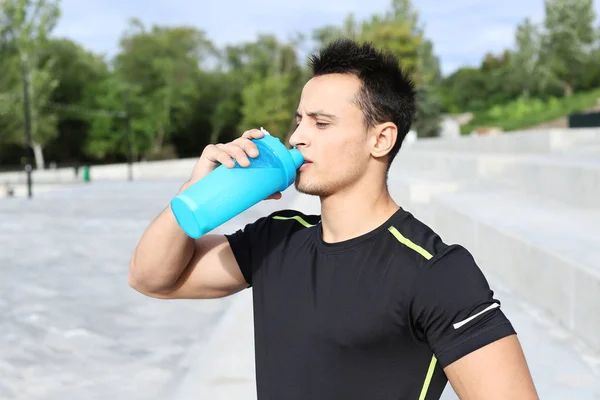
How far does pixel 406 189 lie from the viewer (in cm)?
985

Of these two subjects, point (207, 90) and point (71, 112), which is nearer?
point (71, 112)

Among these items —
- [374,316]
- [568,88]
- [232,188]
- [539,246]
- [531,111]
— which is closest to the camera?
[374,316]

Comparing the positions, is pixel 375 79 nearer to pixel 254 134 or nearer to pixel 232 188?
pixel 254 134

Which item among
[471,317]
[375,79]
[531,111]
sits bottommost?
[471,317]

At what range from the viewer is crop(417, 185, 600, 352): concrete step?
3.92 meters

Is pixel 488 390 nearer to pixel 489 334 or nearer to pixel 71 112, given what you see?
pixel 489 334

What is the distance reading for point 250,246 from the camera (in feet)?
6.71

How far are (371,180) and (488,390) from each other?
65cm

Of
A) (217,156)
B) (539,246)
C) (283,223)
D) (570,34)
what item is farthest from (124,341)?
(570,34)

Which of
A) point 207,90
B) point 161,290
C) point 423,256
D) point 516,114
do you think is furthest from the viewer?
point 207,90

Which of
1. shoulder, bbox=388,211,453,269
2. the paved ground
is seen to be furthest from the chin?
the paved ground

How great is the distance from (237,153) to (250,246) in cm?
44

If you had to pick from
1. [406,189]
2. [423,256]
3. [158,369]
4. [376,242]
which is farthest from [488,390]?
[406,189]

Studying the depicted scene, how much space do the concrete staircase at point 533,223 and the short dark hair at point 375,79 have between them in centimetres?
238
